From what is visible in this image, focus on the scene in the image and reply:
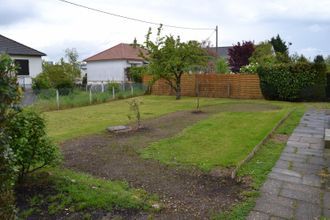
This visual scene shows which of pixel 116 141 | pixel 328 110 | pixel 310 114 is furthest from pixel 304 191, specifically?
pixel 328 110

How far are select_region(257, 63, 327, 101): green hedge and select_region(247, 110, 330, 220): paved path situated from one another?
9.60 m

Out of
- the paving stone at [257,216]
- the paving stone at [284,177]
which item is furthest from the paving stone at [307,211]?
the paving stone at [284,177]

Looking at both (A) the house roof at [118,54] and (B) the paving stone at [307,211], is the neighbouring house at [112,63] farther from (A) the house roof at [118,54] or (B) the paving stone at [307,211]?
(B) the paving stone at [307,211]

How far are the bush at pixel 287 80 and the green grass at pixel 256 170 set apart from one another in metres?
8.36

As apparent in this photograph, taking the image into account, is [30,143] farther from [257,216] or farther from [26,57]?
[26,57]

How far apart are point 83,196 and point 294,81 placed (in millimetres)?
14432

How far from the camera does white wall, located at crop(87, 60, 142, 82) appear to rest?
111ft

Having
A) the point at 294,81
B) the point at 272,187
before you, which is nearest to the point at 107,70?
the point at 294,81

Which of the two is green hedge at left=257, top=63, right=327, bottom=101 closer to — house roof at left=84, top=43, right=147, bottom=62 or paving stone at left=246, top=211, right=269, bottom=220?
paving stone at left=246, top=211, right=269, bottom=220

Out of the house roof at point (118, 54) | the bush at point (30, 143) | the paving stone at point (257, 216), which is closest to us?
the paving stone at point (257, 216)

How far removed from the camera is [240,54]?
1232 inches

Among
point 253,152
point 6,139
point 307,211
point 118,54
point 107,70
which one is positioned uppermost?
point 118,54

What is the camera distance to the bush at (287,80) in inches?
620

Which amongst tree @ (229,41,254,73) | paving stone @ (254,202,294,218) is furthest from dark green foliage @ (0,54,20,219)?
tree @ (229,41,254,73)
